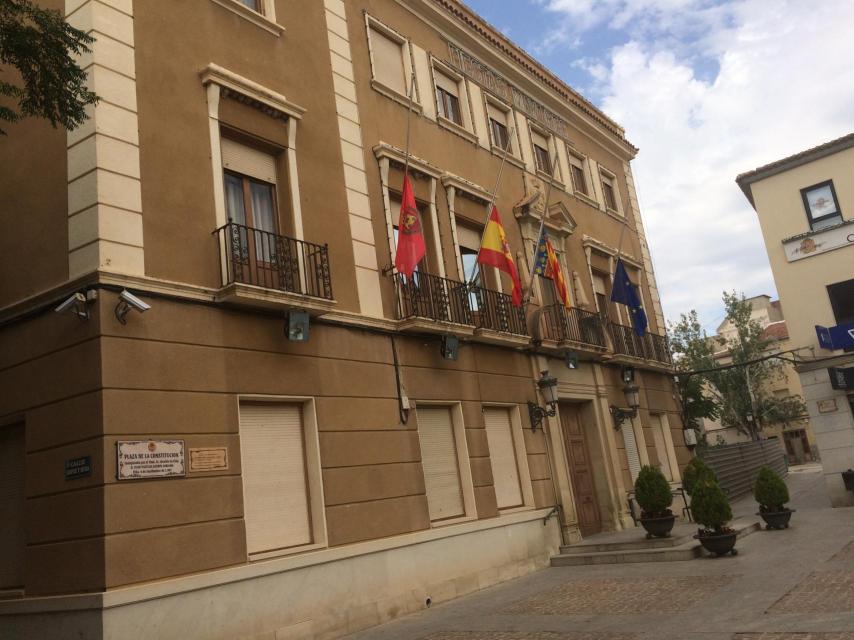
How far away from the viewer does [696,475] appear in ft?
38.7

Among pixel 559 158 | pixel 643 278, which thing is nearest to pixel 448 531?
pixel 559 158

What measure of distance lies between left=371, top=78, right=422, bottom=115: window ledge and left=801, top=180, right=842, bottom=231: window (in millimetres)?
10933

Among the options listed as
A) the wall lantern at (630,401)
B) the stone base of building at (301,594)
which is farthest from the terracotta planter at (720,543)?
the wall lantern at (630,401)

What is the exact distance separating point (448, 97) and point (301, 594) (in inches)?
402

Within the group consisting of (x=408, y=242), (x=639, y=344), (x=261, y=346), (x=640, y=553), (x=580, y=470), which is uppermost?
(x=408, y=242)

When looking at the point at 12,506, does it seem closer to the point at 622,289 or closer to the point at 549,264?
the point at 549,264

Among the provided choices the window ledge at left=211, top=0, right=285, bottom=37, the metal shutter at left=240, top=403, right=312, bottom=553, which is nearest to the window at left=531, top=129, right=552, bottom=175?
the window ledge at left=211, top=0, right=285, bottom=37

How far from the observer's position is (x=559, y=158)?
727 inches

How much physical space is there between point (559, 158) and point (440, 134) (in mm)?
5468

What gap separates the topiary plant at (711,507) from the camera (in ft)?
37.1

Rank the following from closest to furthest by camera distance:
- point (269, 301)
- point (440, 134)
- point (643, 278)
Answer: point (269, 301) → point (440, 134) → point (643, 278)

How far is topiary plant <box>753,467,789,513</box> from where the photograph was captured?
13789mm

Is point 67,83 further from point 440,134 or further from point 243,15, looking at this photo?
point 440,134

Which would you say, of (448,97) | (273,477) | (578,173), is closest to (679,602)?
(273,477)
